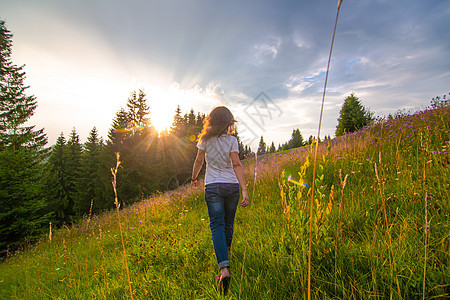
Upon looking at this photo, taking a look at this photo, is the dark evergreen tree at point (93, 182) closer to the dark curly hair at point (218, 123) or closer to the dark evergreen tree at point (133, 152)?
the dark evergreen tree at point (133, 152)

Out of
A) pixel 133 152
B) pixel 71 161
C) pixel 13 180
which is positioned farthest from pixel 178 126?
pixel 13 180

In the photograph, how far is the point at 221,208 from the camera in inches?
94.8

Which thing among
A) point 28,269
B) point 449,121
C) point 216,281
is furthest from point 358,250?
point 28,269

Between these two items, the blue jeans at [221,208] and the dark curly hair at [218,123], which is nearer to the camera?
the blue jeans at [221,208]

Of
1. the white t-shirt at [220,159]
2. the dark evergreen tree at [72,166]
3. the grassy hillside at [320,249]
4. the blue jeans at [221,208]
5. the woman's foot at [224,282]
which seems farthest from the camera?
the dark evergreen tree at [72,166]

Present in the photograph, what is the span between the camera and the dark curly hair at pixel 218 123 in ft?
8.67

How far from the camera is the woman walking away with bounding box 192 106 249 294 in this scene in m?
2.41

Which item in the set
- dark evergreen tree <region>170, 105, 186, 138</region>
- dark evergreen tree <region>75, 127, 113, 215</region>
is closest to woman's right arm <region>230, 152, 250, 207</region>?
dark evergreen tree <region>75, 127, 113, 215</region>

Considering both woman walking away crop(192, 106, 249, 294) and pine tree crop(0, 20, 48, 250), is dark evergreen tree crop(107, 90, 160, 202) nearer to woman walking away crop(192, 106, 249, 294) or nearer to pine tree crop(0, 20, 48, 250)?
pine tree crop(0, 20, 48, 250)

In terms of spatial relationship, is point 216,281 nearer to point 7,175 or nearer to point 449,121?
point 449,121

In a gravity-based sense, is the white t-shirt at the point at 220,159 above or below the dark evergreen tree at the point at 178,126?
below

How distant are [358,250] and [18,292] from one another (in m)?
5.48

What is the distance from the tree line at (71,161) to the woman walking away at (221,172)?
4.45 feet

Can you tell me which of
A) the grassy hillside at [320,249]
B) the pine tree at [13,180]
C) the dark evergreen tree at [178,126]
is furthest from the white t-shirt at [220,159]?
the dark evergreen tree at [178,126]
